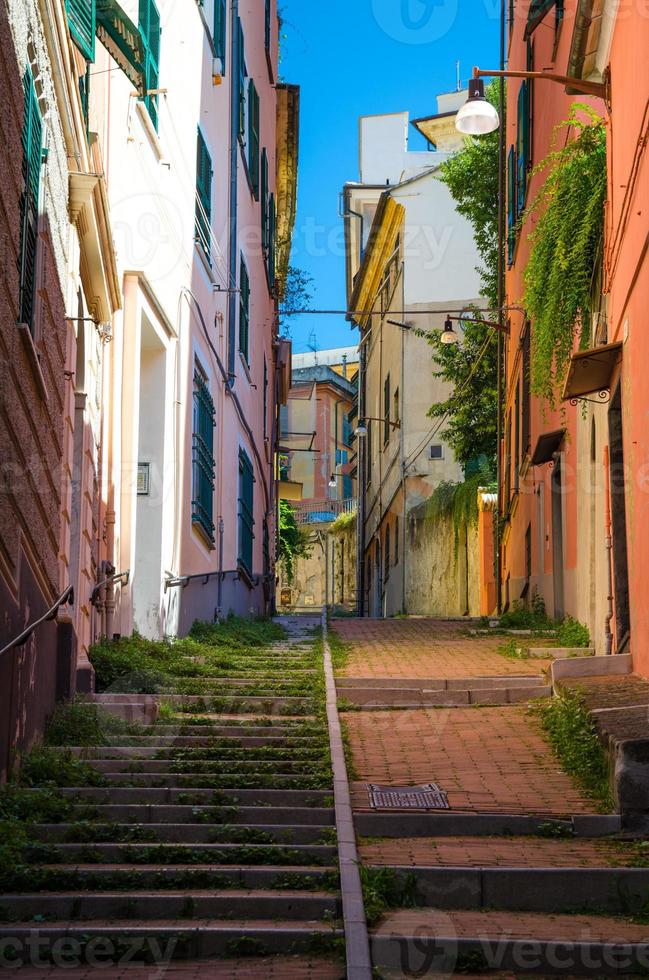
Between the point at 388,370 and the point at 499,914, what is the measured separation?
1143 inches

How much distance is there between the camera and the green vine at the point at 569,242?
1252cm

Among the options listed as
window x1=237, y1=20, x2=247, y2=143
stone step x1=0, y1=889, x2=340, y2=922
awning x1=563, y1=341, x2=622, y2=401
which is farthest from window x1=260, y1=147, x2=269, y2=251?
stone step x1=0, y1=889, x2=340, y2=922

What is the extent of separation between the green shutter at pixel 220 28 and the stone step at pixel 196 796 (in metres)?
12.3

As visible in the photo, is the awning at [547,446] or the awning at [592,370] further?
the awning at [547,446]

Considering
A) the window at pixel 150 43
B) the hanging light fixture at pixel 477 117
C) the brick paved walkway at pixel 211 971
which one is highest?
the window at pixel 150 43

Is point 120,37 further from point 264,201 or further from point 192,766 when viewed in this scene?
point 264,201

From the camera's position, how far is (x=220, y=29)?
1811cm

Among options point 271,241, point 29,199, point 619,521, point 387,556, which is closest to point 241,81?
point 271,241

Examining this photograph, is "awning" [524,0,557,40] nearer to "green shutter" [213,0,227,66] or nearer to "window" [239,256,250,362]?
"green shutter" [213,0,227,66]

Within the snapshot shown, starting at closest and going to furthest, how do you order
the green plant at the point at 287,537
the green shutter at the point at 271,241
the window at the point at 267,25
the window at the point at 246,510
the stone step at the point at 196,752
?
the stone step at the point at 196,752, the window at the point at 246,510, the window at the point at 267,25, the green shutter at the point at 271,241, the green plant at the point at 287,537

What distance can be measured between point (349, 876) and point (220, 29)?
14324mm

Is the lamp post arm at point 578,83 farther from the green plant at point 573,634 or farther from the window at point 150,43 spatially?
the green plant at point 573,634

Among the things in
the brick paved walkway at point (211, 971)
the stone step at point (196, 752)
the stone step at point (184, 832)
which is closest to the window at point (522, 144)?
the stone step at point (196, 752)

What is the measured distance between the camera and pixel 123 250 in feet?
41.9
